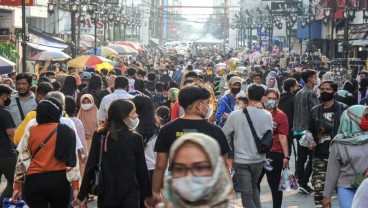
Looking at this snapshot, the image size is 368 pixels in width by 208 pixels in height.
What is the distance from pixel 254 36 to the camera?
340ft

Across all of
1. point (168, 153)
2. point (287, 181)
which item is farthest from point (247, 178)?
point (168, 153)

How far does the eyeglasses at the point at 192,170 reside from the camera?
12.6ft

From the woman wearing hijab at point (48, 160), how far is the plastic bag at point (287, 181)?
298 centimetres

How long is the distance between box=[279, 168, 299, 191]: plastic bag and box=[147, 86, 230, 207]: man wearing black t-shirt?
9.43 ft

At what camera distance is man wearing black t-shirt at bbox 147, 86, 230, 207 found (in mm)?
7027

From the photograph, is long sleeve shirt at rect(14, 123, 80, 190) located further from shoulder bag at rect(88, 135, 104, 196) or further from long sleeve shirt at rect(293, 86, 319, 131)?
long sleeve shirt at rect(293, 86, 319, 131)

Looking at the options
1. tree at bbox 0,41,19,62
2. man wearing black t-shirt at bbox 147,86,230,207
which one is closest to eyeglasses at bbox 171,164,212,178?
man wearing black t-shirt at bbox 147,86,230,207

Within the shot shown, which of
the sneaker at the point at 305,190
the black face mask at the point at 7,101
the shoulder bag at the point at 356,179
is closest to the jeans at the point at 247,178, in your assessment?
the shoulder bag at the point at 356,179

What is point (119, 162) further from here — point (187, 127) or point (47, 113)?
point (47, 113)

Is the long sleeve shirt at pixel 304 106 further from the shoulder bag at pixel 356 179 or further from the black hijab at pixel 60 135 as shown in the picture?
the black hijab at pixel 60 135

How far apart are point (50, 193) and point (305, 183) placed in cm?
556

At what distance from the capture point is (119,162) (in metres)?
7.26

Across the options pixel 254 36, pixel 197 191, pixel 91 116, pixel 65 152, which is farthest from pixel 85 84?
pixel 254 36

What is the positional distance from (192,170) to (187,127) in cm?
317
